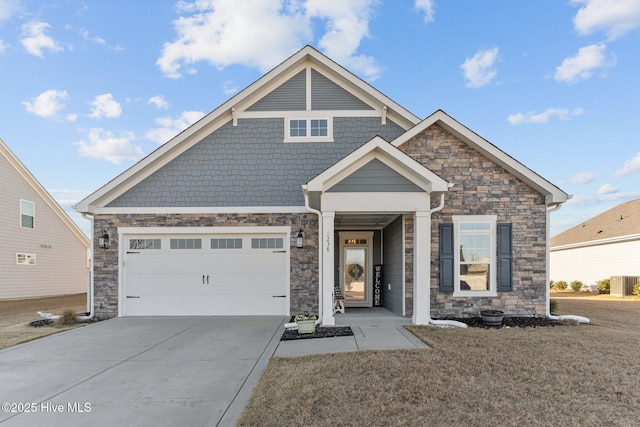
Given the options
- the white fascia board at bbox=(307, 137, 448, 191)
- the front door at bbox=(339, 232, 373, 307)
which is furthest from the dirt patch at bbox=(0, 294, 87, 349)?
the front door at bbox=(339, 232, 373, 307)

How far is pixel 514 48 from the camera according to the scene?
46.2 ft

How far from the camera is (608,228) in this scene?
22312 millimetres

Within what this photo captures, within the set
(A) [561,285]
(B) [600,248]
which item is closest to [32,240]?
(B) [600,248]

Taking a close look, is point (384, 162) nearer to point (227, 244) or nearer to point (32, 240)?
point (227, 244)

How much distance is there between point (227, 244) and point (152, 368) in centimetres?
514

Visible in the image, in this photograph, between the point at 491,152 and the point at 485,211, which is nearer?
the point at 491,152

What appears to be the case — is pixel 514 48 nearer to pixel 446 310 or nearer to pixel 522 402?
pixel 446 310

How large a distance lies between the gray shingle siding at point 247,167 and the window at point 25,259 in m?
10.3

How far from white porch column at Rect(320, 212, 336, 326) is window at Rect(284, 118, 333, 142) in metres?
3.19

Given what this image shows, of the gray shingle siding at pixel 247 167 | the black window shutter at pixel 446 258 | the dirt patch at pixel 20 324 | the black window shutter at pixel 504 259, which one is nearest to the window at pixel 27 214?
the dirt patch at pixel 20 324

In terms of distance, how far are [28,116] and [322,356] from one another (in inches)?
678

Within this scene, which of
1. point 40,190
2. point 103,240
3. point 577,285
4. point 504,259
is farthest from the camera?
point 577,285

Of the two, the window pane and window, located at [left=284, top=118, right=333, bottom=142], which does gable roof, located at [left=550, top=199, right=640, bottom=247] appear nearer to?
the window pane

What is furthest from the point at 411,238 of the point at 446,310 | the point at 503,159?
the point at 503,159
